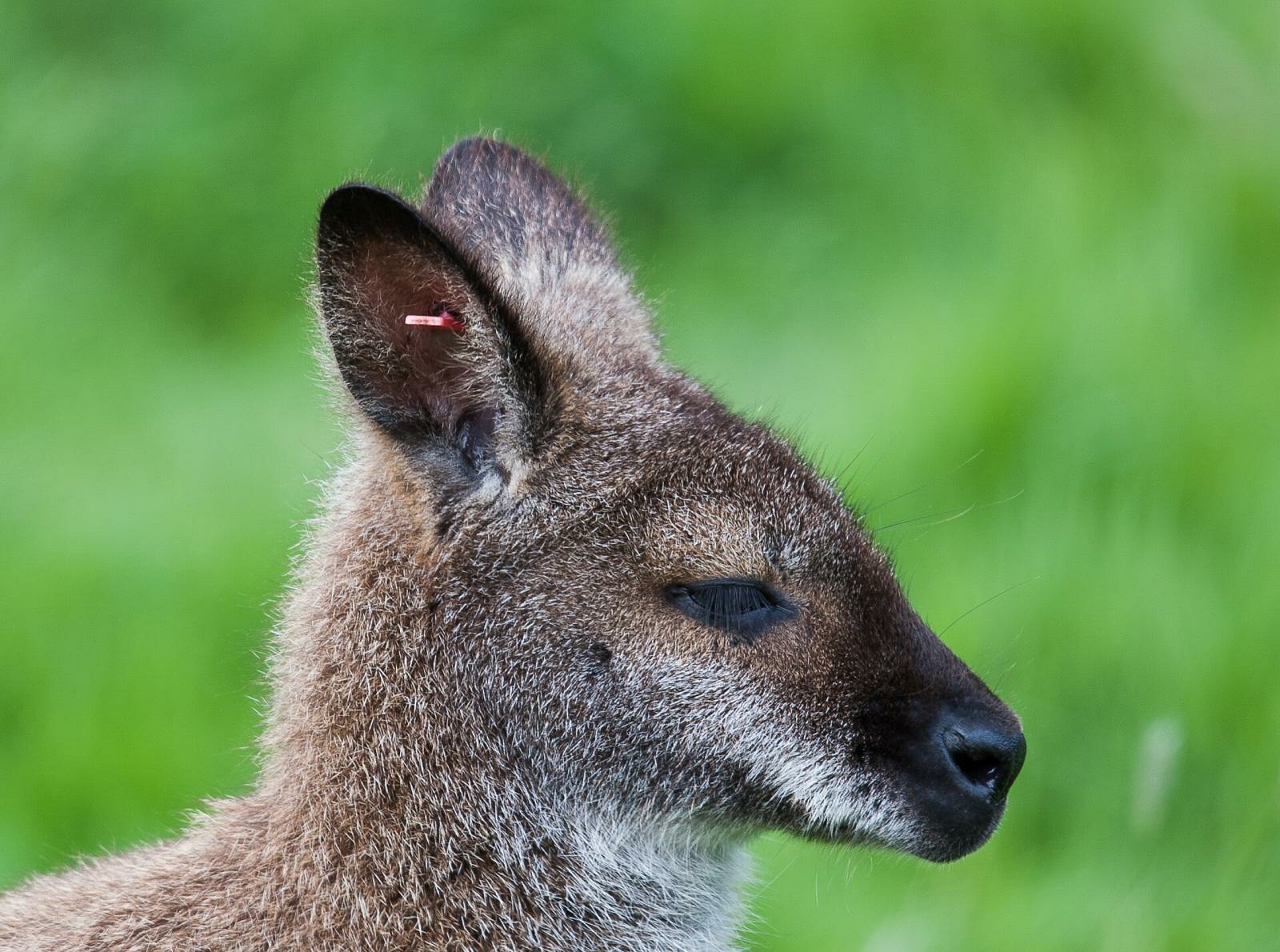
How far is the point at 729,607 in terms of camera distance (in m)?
3.46

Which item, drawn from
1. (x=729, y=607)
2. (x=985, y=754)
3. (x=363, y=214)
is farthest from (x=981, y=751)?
(x=363, y=214)

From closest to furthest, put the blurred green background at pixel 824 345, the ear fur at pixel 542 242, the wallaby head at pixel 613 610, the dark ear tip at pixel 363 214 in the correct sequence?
the dark ear tip at pixel 363 214, the wallaby head at pixel 613 610, the ear fur at pixel 542 242, the blurred green background at pixel 824 345

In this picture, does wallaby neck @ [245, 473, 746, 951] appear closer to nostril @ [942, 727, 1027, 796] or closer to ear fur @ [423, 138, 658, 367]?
nostril @ [942, 727, 1027, 796]

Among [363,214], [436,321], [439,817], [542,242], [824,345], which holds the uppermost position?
[824,345]

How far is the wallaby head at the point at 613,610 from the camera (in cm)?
342

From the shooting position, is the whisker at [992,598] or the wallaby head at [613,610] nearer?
the wallaby head at [613,610]

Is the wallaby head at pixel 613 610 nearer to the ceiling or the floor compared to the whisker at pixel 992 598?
nearer to the floor

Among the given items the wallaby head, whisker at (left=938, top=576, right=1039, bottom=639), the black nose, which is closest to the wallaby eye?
the wallaby head

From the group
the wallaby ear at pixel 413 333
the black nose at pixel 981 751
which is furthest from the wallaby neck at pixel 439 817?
the black nose at pixel 981 751

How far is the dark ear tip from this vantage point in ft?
10.6

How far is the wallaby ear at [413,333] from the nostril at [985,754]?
996 millimetres

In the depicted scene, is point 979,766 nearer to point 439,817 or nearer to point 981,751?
point 981,751

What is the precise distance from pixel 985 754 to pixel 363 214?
1.51 meters

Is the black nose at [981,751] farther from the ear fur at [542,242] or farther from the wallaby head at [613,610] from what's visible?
the ear fur at [542,242]
